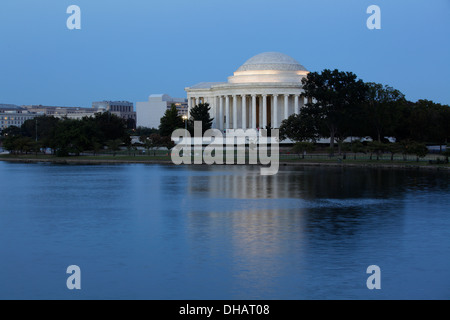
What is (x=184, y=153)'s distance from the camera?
8750 centimetres

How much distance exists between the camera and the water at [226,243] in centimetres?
1573

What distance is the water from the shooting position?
15727mm

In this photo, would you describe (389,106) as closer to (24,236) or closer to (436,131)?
(436,131)

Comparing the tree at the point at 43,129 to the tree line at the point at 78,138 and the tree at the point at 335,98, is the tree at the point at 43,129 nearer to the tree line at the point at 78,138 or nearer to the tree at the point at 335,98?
the tree line at the point at 78,138

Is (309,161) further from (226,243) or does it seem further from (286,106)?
(226,243)

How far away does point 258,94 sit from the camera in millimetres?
109375

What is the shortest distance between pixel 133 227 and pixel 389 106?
73881 millimetres

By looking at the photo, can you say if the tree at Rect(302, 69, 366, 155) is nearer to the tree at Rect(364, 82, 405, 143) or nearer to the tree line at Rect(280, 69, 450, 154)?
the tree line at Rect(280, 69, 450, 154)

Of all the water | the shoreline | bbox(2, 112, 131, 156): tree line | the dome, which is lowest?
the water

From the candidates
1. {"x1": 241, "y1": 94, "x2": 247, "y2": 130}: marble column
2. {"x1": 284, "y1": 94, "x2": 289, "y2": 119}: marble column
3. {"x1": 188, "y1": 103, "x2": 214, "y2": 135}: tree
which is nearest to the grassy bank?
{"x1": 188, "y1": 103, "x2": 214, "y2": 135}: tree

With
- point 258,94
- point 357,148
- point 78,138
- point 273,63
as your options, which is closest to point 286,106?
point 258,94

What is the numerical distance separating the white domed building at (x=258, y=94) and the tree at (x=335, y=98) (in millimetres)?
26900

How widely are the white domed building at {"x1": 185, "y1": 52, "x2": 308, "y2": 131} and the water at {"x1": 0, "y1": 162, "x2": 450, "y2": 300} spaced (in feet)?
232
